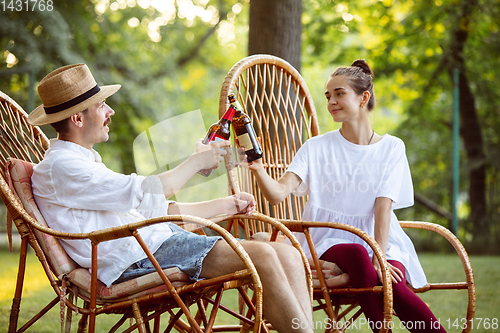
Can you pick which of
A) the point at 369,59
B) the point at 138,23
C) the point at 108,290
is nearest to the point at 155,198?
the point at 108,290

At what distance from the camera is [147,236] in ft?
5.88

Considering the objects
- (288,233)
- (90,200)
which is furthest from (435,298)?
(90,200)

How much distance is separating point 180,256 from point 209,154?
366mm

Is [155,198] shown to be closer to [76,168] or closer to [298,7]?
[76,168]

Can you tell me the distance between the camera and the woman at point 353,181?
6.92 ft

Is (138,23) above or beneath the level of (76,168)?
above

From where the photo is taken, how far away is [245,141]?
76.5 inches

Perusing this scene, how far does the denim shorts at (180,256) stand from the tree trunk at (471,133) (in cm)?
564

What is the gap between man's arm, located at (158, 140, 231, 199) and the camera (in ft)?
5.31

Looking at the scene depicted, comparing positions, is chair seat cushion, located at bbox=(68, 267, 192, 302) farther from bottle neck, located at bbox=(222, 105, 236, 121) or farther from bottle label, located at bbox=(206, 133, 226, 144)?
bottle neck, located at bbox=(222, 105, 236, 121)

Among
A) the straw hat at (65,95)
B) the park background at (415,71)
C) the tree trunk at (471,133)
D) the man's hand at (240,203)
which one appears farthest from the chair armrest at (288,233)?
the tree trunk at (471,133)

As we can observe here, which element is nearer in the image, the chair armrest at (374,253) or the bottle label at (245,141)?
the chair armrest at (374,253)

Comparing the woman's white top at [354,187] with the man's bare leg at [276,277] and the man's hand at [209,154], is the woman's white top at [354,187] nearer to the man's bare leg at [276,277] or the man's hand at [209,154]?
the man's bare leg at [276,277]

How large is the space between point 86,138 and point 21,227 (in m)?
0.38
